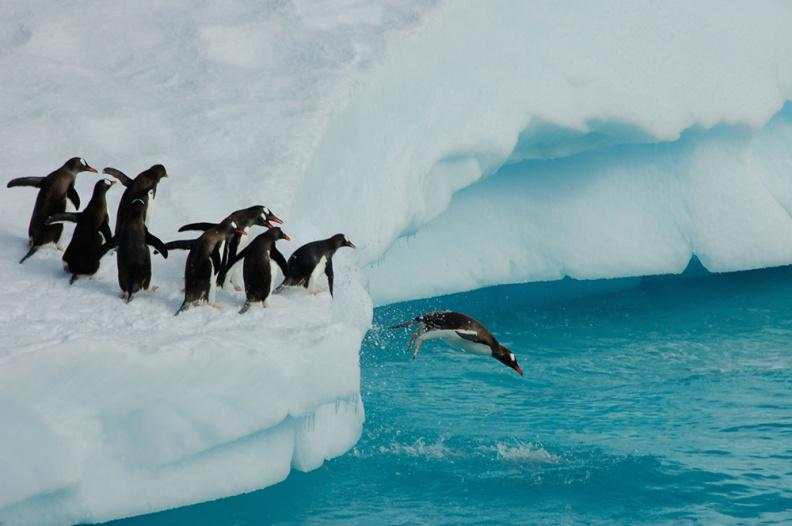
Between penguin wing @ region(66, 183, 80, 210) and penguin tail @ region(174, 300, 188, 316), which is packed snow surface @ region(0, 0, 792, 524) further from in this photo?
penguin wing @ region(66, 183, 80, 210)

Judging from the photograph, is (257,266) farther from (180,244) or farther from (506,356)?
(506,356)

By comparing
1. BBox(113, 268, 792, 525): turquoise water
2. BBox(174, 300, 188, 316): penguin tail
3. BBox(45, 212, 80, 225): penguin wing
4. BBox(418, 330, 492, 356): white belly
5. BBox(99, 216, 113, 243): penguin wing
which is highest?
BBox(45, 212, 80, 225): penguin wing

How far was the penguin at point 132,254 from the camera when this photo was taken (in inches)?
262

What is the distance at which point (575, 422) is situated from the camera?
8.25 metres

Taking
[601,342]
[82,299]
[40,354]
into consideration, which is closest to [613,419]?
[601,342]

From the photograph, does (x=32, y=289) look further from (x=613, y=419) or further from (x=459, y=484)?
(x=613, y=419)

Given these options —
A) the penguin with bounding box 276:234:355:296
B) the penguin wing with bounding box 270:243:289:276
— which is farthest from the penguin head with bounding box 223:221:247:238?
the penguin with bounding box 276:234:355:296

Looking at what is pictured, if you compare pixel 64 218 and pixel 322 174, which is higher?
pixel 322 174

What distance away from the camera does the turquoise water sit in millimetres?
6660

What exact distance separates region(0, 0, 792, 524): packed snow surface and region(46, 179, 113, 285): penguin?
12 centimetres

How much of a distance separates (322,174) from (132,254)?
7.61 ft

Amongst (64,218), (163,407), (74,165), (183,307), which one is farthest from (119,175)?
(163,407)

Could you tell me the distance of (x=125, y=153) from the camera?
344 inches

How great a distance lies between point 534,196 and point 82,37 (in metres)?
4.35
